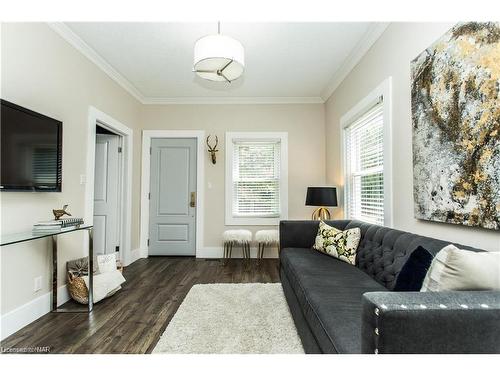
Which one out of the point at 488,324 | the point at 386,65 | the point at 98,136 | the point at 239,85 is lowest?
the point at 488,324

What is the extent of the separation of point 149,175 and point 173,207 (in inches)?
27.8

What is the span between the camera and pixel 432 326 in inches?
31.2

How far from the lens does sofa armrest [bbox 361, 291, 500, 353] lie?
78 centimetres

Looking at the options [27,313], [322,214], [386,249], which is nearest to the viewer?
[386,249]

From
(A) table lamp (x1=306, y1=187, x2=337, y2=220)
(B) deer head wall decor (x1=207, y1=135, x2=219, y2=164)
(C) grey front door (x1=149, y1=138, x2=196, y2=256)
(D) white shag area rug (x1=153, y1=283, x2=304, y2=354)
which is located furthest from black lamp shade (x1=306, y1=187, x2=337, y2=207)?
(C) grey front door (x1=149, y1=138, x2=196, y2=256)

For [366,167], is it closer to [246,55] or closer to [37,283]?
[246,55]

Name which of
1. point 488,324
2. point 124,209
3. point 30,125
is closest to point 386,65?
point 488,324

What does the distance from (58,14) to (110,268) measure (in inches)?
101

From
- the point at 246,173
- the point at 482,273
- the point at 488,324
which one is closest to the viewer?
the point at 488,324

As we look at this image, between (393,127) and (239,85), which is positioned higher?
(239,85)

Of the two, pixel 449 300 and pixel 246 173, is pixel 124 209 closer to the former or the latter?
pixel 246 173

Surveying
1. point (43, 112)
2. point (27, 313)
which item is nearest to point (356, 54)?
point (43, 112)

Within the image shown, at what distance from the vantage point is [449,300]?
2.76 ft

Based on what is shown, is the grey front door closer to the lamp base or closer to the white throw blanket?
the white throw blanket
